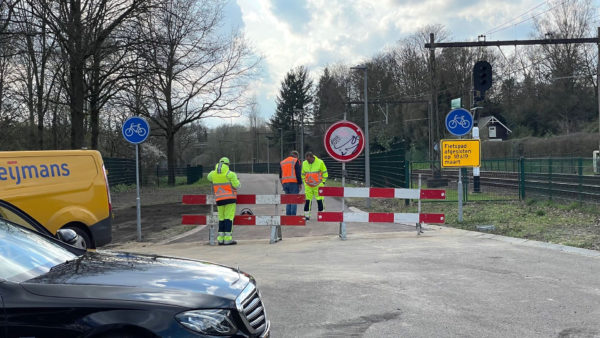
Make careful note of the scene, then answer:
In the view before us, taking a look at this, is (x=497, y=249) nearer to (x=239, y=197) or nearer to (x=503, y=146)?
(x=239, y=197)

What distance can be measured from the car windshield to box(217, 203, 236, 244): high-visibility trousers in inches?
264

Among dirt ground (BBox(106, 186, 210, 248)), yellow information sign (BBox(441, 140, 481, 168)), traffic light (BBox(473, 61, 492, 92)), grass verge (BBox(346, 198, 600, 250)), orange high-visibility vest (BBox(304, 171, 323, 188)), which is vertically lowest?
dirt ground (BBox(106, 186, 210, 248))

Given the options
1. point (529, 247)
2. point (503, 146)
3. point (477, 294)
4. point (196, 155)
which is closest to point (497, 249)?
point (529, 247)

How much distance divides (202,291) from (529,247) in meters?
7.45

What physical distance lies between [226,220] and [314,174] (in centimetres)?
457

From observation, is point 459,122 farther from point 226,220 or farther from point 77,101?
point 77,101

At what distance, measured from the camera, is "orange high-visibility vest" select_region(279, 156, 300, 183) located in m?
15.2

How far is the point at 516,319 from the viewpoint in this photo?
5.40 meters

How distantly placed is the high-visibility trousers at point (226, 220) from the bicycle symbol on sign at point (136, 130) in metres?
2.80

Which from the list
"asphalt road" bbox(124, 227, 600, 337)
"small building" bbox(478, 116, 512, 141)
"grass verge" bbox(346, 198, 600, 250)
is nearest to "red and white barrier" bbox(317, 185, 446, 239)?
"asphalt road" bbox(124, 227, 600, 337)

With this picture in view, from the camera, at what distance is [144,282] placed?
3.55 metres

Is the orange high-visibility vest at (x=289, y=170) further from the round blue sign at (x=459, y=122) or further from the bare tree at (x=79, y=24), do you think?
the bare tree at (x=79, y=24)

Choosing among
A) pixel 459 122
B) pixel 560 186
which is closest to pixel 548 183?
pixel 560 186

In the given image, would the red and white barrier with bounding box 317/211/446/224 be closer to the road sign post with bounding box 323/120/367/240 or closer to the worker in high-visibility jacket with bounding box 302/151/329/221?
the road sign post with bounding box 323/120/367/240
